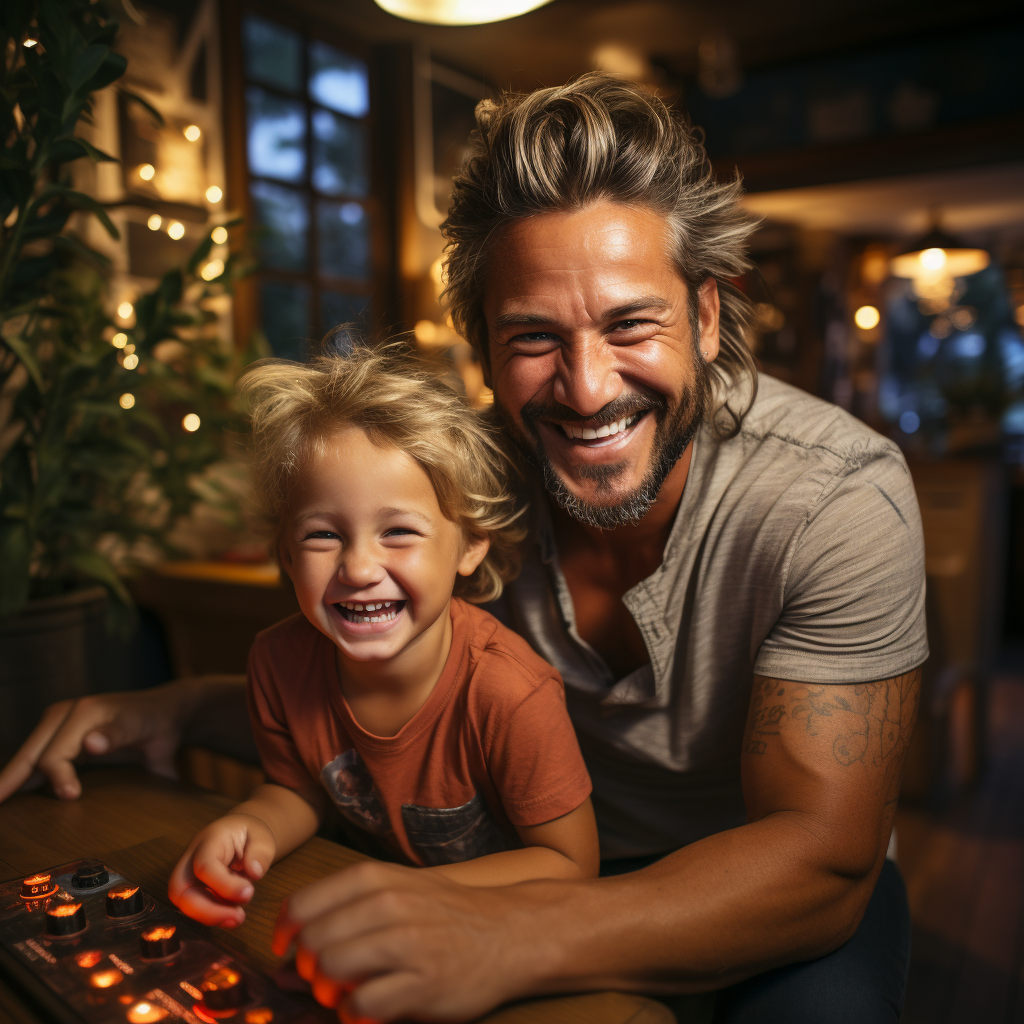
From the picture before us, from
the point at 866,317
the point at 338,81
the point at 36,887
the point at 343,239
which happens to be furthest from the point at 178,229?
the point at 866,317

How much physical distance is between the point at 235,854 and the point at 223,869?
56mm

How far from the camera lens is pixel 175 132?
2.91 meters

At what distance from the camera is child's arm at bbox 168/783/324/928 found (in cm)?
75

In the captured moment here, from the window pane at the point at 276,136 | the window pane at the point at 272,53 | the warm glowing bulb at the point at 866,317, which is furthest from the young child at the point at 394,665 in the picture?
the warm glowing bulb at the point at 866,317

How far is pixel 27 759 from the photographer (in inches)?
41.4

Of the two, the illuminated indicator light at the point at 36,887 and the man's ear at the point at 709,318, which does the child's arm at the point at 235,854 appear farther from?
the man's ear at the point at 709,318

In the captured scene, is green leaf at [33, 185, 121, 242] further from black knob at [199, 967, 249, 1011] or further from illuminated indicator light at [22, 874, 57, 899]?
black knob at [199, 967, 249, 1011]

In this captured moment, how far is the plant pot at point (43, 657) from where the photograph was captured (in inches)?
62.8

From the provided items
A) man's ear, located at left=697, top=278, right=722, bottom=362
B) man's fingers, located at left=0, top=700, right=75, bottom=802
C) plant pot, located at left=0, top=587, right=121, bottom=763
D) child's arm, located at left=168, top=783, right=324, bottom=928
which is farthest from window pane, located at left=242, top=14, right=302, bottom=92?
child's arm, located at left=168, top=783, right=324, bottom=928

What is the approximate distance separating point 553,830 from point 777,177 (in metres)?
4.89

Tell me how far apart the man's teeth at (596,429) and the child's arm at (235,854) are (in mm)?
571

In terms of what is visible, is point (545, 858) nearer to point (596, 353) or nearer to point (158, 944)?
point (158, 944)

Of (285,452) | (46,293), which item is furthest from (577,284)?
(46,293)

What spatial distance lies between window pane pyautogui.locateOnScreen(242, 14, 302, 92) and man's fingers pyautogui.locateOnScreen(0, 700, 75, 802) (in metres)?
3.17
